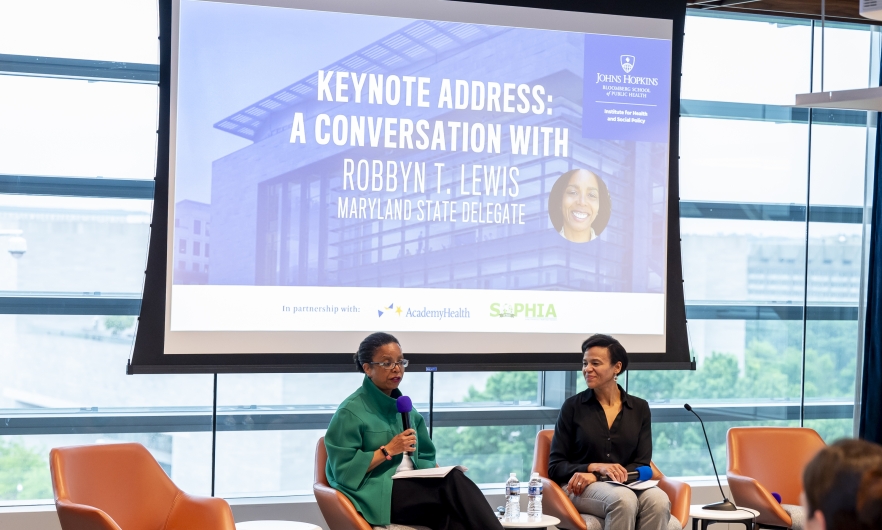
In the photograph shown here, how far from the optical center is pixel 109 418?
5.07 metres

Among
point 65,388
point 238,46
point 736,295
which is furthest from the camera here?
point 736,295

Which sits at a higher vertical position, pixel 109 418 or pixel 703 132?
pixel 703 132

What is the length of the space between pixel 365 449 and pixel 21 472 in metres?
2.15

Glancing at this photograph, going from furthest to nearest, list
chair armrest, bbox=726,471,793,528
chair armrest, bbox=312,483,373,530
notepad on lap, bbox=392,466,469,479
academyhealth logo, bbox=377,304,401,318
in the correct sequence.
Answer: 1. academyhealth logo, bbox=377,304,401,318
2. chair armrest, bbox=726,471,793,528
3. notepad on lap, bbox=392,466,469,479
4. chair armrest, bbox=312,483,373,530

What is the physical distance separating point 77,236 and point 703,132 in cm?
382

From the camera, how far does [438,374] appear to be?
5.50 metres

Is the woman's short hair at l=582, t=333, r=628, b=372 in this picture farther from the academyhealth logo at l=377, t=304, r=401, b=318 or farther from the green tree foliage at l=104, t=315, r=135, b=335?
the green tree foliage at l=104, t=315, r=135, b=335

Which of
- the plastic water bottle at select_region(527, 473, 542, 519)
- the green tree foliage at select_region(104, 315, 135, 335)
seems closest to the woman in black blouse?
the plastic water bottle at select_region(527, 473, 542, 519)

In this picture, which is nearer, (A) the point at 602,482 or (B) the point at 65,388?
(A) the point at 602,482

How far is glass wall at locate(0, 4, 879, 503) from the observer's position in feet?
16.3

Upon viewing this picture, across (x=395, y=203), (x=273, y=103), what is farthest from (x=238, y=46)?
(x=395, y=203)

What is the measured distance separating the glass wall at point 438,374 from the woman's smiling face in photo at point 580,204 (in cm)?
103

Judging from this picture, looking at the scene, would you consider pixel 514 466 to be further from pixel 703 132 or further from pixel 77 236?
pixel 77 236

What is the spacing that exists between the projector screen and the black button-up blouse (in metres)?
0.68
